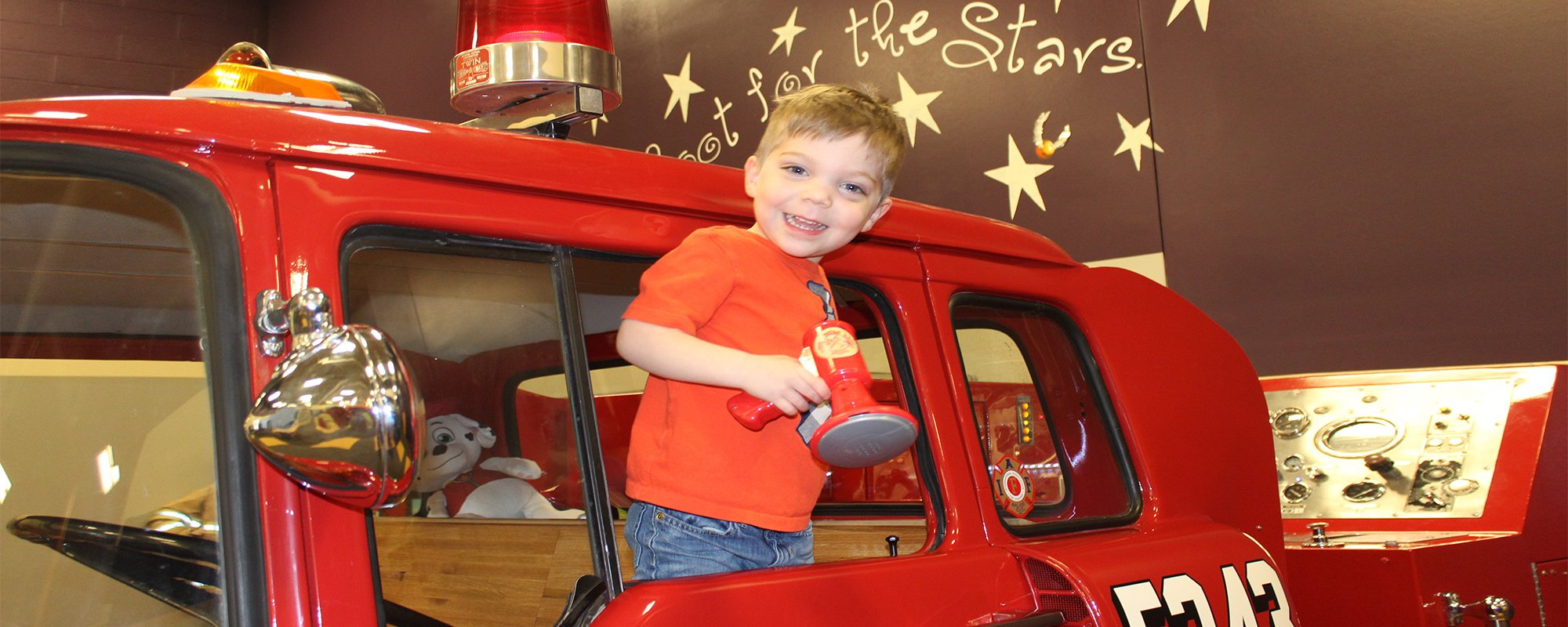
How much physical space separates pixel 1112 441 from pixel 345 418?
1255mm

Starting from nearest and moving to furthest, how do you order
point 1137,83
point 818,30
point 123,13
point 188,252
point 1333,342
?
point 188,252 → point 1333,342 → point 1137,83 → point 818,30 → point 123,13

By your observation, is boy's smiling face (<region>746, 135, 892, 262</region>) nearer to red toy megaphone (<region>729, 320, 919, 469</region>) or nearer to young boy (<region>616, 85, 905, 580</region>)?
young boy (<region>616, 85, 905, 580</region>)

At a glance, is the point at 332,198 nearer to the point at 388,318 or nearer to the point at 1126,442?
the point at 388,318

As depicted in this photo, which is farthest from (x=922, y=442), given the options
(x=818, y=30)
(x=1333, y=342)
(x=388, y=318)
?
(x=818, y=30)

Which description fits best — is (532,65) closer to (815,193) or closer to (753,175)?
(753,175)

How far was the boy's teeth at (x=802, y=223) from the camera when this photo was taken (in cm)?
131

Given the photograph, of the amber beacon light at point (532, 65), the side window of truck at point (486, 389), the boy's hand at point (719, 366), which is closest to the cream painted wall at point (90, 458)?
the side window of truck at point (486, 389)

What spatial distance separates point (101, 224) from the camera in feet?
3.21

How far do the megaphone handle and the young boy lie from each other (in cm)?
1

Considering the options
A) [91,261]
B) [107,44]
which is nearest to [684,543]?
[91,261]

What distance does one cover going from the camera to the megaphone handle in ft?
3.72

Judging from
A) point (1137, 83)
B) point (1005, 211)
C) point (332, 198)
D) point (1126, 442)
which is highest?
point (1137, 83)

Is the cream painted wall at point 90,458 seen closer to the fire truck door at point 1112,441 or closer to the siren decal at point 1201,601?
the fire truck door at point 1112,441

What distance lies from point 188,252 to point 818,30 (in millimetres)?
3342
